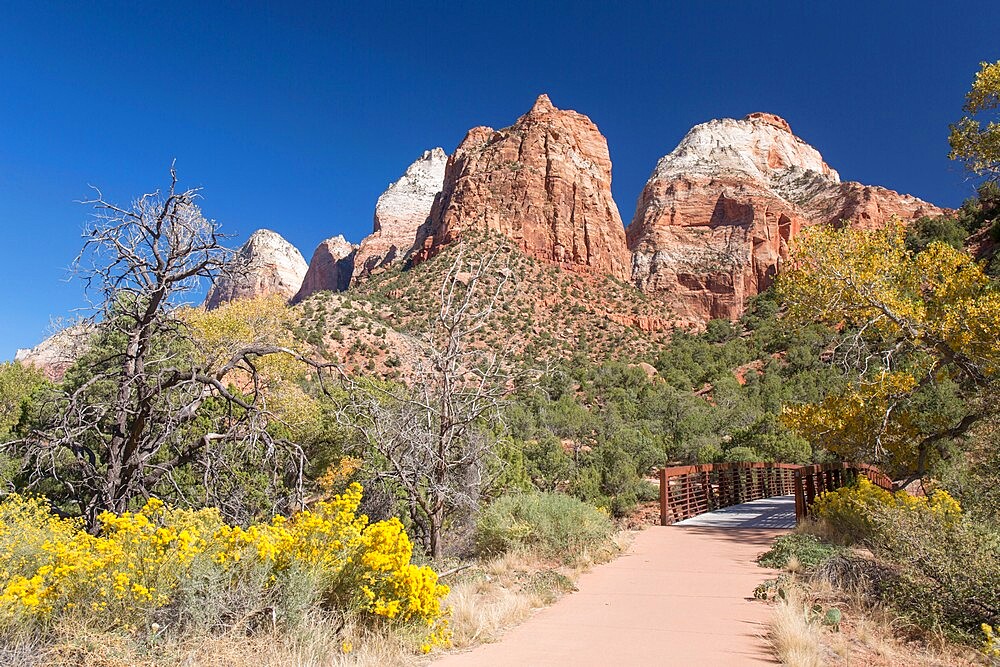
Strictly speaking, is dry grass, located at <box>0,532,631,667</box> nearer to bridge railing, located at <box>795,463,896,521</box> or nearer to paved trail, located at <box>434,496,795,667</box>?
paved trail, located at <box>434,496,795,667</box>

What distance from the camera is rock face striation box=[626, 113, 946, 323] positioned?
71.2 m

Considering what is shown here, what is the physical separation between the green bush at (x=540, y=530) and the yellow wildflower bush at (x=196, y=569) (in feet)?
12.6

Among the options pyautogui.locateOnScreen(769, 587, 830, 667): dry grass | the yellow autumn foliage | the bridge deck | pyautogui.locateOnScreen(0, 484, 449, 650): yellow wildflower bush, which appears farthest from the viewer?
the yellow autumn foliage

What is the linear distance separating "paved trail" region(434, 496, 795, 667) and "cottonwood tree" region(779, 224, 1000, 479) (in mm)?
3295

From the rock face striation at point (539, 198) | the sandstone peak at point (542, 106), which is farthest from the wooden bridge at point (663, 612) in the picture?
the sandstone peak at point (542, 106)

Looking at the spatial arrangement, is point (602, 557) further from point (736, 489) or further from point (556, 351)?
point (556, 351)

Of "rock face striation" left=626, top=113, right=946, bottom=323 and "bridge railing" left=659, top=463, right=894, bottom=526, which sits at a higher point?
"rock face striation" left=626, top=113, right=946, bottom=323

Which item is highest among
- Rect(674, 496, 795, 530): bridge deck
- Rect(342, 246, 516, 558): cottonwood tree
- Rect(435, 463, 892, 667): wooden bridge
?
Rect(342, 246, 516, 558): cottonwood tree

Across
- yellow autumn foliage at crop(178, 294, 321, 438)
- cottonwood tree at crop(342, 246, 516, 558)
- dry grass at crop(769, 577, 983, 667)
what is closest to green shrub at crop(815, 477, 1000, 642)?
dry grass at crop(769, 577, 983, 667)

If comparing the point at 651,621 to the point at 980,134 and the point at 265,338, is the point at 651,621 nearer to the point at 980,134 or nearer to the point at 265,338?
the point at 980,134

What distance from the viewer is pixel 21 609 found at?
146 inches

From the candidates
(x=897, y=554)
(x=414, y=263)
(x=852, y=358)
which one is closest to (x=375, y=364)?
(x=414, y=263)

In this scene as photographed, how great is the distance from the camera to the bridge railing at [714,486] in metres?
13.1

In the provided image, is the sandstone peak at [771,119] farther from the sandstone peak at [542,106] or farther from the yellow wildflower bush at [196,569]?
the yellow wildflower bush at [196,569]
